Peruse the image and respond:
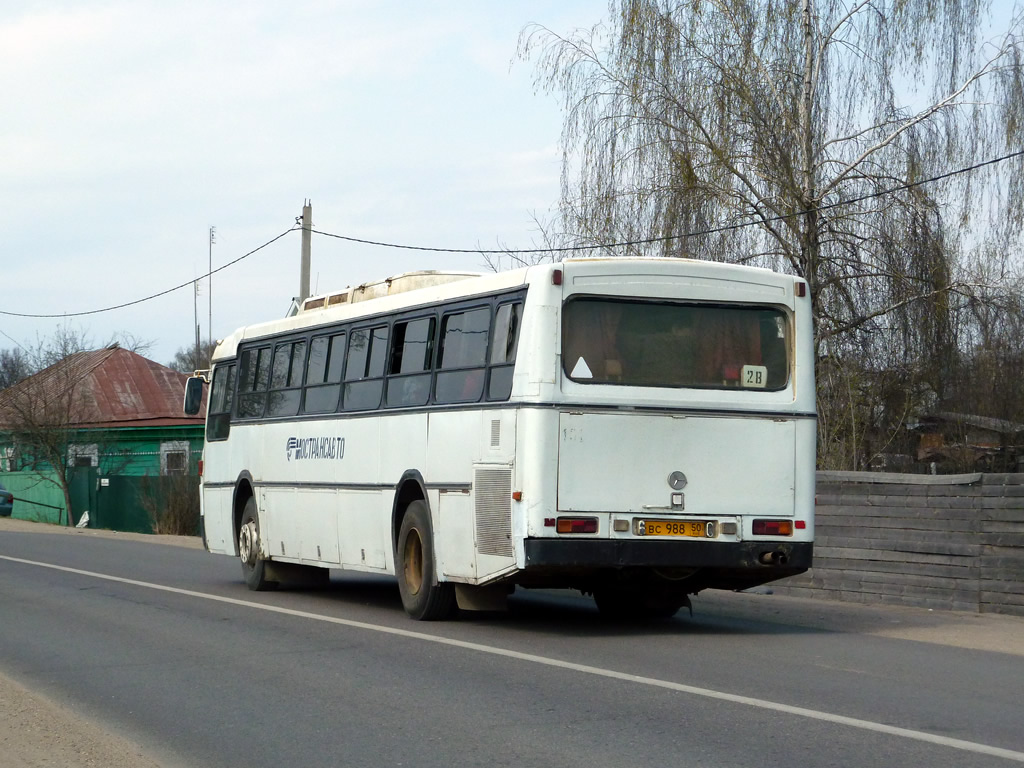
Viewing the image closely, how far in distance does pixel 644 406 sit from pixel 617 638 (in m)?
1.98

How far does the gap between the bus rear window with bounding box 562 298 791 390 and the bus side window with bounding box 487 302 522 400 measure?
1.57 ft

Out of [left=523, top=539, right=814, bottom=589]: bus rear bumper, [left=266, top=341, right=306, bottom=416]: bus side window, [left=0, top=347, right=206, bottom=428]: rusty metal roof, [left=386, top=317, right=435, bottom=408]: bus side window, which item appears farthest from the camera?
[left=0, top=347, right=206, bottom=428]: rusty metal roof

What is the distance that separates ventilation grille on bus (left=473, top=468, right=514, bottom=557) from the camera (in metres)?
11.6

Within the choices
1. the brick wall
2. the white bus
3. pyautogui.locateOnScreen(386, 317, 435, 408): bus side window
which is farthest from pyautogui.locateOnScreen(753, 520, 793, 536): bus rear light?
the brick wall

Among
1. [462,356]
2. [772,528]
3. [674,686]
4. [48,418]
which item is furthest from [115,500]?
[674,686]

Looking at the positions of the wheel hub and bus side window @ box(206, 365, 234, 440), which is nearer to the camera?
the wheel hub

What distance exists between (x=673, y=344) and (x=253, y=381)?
7.20 meters

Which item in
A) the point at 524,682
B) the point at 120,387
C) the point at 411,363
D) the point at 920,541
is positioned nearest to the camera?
the point at 524,682

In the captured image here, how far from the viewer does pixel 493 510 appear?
11.8 m

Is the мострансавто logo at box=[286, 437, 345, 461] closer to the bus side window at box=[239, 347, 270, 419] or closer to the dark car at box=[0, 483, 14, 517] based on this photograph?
the bus side window at box=[239, 347, 270, 419]

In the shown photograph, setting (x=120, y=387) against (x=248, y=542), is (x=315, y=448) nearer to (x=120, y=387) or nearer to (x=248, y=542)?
(x=248, y=542)

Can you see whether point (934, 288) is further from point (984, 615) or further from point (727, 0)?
point (984, 615)

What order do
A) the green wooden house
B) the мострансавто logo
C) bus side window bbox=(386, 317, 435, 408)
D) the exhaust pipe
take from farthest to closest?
the green wooden house
the мострансавто logo
bus side window bbox=(386, 317, 435, 408)
the exhaust pipe

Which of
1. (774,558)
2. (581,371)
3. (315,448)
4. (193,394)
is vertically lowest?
(774,558)
